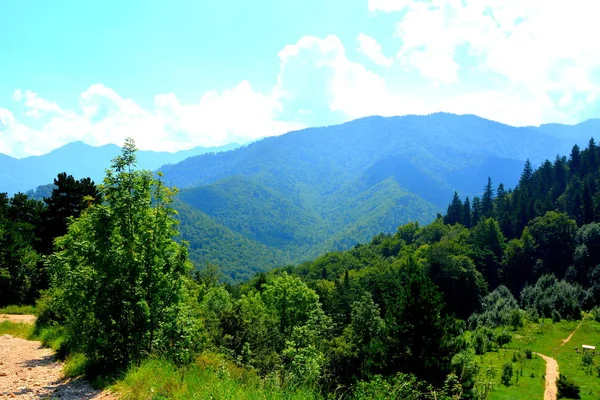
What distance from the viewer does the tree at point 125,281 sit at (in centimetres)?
1041

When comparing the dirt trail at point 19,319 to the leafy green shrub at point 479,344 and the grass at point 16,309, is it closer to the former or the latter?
the grass at point 16,309

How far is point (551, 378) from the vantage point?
36.1 meters

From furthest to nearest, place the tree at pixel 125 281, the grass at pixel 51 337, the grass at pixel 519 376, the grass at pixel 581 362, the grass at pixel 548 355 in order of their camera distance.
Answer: the grass at pixel 548 355, the grass at pixel 581 362, the grass at pixel 519 376, the grass at pixel 51 337, the tree at pixel 125 281

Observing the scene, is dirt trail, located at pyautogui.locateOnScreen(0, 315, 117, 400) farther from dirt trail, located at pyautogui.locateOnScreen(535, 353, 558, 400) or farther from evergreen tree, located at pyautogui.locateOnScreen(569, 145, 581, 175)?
evergreen tree, located at pyautogui.locateOnScreen(569, 145, 581, 175)

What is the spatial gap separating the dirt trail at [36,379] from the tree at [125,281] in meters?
0.96

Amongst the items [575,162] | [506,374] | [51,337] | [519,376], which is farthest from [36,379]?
[575,162]

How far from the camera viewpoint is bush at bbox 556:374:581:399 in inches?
1226

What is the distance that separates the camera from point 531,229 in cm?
8762

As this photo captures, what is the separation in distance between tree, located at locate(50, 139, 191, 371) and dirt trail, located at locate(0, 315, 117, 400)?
3.15ft

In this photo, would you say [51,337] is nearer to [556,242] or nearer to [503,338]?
[503,338]

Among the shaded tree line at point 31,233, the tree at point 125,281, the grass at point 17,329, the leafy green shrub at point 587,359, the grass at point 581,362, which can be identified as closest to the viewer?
the tree at point 125,281

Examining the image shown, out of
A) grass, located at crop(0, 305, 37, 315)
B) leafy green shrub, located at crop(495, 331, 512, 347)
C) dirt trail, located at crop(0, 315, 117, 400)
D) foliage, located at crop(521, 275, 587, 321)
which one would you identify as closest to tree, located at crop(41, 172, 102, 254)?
grass, located at crop(0, 305, 37, 315)

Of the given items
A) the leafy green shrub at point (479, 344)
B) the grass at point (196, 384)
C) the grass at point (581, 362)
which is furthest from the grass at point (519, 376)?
the grass at point (196, 384)

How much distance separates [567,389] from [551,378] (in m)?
5.07
